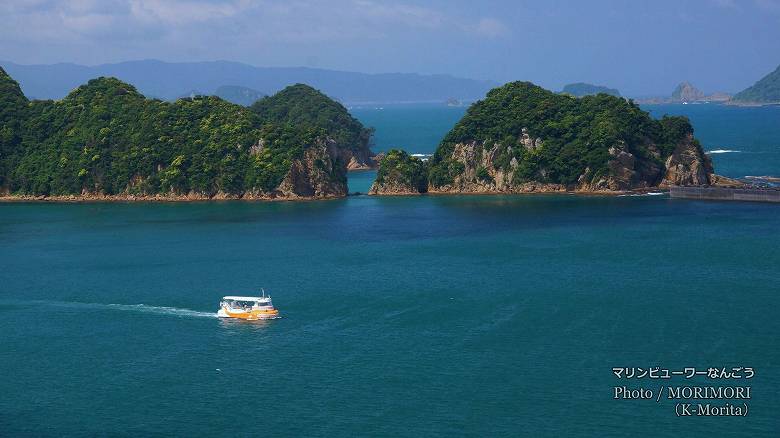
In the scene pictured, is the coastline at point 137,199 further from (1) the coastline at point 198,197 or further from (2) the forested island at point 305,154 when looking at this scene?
(2) the forested island at point 305,154

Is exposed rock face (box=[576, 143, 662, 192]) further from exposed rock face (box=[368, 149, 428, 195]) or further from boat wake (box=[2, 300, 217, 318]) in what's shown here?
boat wake (box=[2, 300, 217, 318])

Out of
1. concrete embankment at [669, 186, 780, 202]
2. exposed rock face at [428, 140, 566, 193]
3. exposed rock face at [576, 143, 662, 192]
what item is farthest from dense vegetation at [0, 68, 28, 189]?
concrete embankment at [669, 186, 780, 202]

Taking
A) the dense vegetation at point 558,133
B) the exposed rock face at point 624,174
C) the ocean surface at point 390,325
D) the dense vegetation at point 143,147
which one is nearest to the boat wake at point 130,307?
the ocean surface at point 390,325

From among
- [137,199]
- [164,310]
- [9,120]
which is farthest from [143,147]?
[164,310]

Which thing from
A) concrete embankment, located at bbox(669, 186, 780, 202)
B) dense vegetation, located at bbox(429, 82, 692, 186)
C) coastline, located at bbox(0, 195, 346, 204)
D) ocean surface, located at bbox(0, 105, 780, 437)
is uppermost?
dense vegetation, located at bbox(429, 82, 692, 186)

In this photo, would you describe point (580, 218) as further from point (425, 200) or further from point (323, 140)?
point (323, 140)

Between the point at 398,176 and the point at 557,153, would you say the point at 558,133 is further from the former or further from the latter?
the point at 398,176

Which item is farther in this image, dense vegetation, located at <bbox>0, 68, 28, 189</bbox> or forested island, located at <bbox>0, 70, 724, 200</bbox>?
dense vegetation, located at <bbox>0, 68, 28, 189</bbox>
